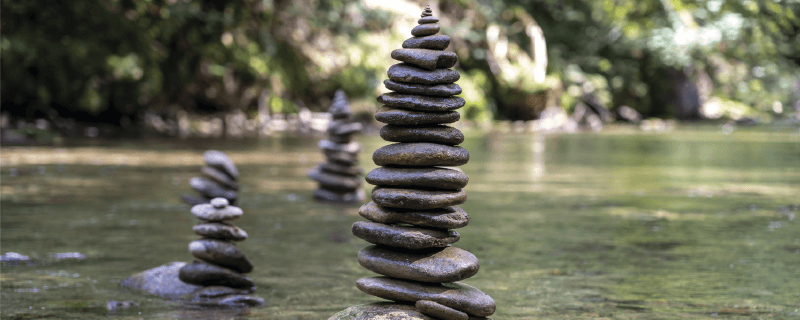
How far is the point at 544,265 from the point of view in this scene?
8055 millimetres

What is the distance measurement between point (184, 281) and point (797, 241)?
22.0ft

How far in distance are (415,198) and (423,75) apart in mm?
744

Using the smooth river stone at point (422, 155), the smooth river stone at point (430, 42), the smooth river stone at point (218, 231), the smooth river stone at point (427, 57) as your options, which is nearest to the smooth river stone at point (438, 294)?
the smooth river stone at point (422, 155)

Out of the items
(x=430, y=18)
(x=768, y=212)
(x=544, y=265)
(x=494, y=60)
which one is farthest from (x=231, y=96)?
(x=430, y=18)

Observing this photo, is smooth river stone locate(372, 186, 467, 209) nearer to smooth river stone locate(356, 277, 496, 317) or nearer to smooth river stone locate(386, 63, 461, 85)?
smooth river stone locate(356, 277, 496, 317)

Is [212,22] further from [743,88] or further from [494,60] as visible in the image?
[743,88]

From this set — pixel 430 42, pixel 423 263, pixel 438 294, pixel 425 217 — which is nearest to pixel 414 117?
pixel 430 42

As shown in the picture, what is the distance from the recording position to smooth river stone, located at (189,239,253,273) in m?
6.61

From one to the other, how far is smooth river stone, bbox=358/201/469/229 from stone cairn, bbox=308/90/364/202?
309 inches

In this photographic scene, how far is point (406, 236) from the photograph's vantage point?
4.94 m

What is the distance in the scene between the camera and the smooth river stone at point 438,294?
4902 mm

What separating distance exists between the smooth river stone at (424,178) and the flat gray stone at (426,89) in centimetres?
46

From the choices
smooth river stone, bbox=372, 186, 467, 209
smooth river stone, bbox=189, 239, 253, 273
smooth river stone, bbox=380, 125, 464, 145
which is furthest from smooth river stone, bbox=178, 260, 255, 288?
smooth river stone, bbox=380, 125, 464, 145

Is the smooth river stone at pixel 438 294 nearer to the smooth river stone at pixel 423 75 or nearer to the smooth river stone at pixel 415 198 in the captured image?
the smooth river stone at pixel 415 198
